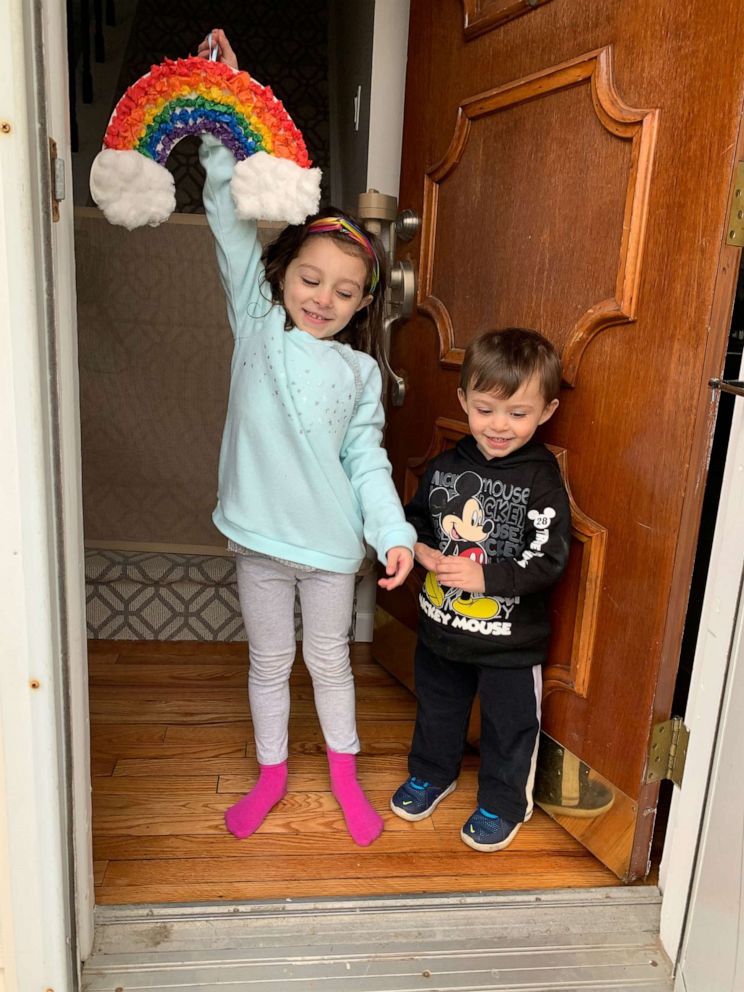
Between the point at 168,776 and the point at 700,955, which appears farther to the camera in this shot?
the point at 168,776

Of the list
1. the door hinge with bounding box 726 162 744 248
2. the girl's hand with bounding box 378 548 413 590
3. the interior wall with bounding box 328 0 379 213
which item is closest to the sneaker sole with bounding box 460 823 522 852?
the girl's hand with bounding box 378 548 413 590

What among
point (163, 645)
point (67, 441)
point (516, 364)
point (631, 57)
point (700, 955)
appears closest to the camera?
point (67, 441)

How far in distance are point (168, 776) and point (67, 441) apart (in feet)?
2.99

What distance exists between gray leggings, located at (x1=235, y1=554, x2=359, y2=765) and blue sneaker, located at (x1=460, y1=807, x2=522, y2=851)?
0.27 m

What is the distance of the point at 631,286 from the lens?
1308 millimetres

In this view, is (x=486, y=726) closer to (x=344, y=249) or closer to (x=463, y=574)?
(x=463, y=574)

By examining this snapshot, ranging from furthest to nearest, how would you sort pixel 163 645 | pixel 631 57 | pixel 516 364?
pixel 163 645, pixel 516 364, pixel 631 57

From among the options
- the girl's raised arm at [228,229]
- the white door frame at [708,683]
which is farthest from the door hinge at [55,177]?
the white door frame at [708,683]

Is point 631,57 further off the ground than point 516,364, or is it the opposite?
point 631,57

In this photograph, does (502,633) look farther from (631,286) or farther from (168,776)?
(168,776)

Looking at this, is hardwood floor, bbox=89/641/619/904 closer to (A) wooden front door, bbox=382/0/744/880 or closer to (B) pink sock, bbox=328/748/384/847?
(B) pink sock, bbox=328/748/384/847

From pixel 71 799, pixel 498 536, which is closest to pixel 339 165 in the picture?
pixel 498 536

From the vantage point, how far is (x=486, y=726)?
1.59 meters


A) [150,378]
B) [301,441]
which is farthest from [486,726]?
[150,378]
